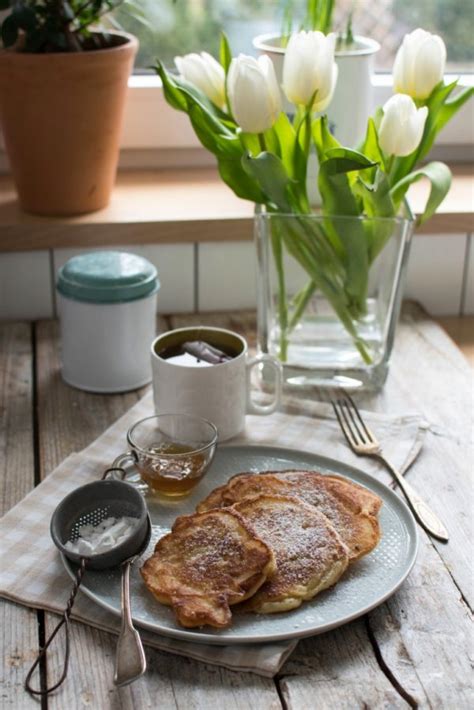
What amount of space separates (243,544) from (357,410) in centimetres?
36

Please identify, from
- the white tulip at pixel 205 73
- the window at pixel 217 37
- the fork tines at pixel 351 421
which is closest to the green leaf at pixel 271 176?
the white tulip at pixel 205 73

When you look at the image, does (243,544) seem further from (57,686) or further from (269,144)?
(269,144)

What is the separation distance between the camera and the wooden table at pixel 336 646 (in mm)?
780

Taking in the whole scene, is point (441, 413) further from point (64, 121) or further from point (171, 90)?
point (64, 121)

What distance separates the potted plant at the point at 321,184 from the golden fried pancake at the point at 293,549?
354 mm

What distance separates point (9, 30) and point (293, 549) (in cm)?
78

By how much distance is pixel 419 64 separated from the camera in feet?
3.68

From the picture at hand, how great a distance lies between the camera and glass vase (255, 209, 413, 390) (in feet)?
3.90

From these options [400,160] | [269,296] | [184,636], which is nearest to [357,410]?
[269,296]

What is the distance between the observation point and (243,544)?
857 mm

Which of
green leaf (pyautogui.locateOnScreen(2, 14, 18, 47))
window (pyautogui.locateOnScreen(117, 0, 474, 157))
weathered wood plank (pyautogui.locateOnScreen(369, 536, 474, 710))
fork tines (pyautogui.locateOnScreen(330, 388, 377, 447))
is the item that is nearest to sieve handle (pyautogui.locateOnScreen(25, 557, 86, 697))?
weathered wood plank (pyautogui.locateOnScreen(369, 536, 474, 710))

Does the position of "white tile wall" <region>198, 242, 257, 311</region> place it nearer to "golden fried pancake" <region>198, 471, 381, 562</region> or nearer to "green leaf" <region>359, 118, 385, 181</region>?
"green leaf" <region>359, 118, 385, 181</region>

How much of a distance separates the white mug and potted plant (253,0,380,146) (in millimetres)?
413

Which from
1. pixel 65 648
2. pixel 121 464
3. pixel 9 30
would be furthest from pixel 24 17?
pixel 65 648
